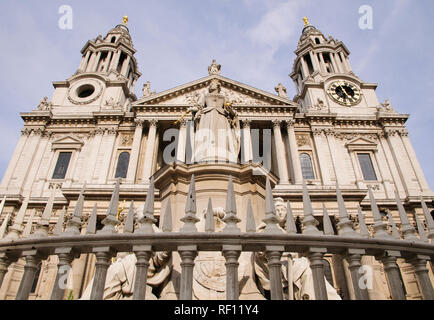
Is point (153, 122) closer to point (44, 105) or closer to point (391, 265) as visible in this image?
point (44, 105)

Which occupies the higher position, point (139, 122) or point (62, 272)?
point (139, 122)

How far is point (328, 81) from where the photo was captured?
36969 mm

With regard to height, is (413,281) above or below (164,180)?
above

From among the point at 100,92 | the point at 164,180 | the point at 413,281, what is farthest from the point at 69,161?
the point at 413,281

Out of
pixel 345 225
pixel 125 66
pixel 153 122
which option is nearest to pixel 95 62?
pixel 125 66

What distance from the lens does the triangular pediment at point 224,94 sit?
101ft

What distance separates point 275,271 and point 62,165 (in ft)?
99.1

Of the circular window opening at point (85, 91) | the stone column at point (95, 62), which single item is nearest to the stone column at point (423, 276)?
the circular window opening at point (85, 91)

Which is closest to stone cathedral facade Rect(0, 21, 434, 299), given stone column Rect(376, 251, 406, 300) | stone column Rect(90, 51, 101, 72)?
stone column Rect(90, 51, 101, 72)

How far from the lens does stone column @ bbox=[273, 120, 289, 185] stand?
2681 centimetres

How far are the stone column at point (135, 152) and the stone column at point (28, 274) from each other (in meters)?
22.8

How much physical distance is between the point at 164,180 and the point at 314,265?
3584 mm
